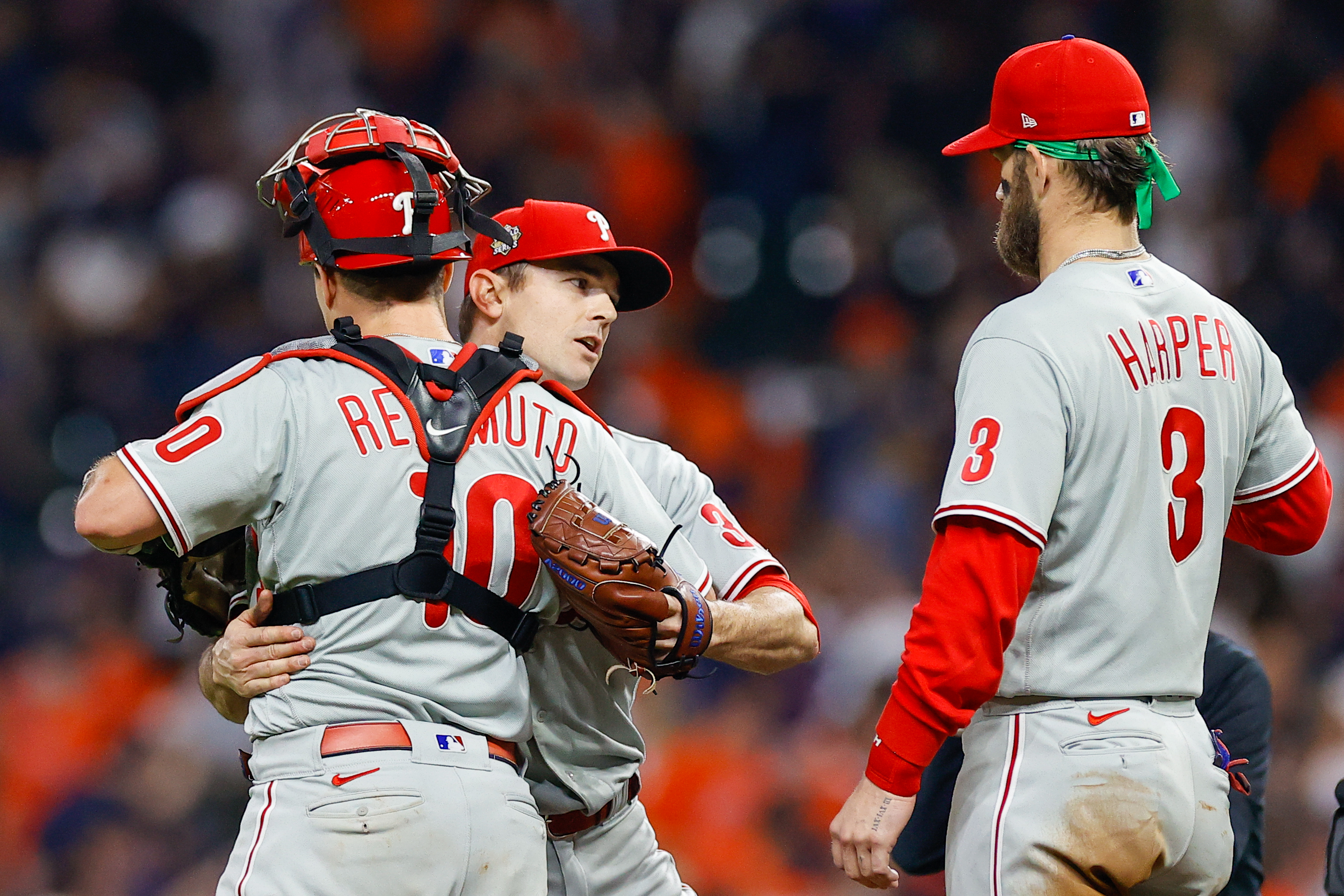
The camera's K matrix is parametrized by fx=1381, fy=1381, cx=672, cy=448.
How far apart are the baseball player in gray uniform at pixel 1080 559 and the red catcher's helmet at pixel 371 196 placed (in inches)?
41.6

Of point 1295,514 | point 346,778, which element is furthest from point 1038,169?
point 346,778

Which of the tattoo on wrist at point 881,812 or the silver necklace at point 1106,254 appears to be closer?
the tattoo on wrist at point 881,812

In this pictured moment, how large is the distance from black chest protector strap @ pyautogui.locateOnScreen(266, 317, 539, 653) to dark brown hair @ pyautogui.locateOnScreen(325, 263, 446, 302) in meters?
0.12

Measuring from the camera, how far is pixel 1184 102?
744 cm

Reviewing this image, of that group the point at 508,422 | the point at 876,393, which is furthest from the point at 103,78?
the point at 508,422

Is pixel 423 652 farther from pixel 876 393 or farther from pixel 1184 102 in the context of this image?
pixel 1184 102

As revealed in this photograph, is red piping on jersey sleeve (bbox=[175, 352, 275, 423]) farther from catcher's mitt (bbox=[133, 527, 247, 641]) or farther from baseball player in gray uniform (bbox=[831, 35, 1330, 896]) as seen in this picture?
baseball player in gray uniform (bbox=[831, 35, 1330, 896])

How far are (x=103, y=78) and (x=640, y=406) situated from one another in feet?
13.0

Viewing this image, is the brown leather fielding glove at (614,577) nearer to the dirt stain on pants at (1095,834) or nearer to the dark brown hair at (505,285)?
the dirt stain on pants at (1095,834)

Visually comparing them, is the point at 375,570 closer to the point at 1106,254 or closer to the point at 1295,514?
the point at 1106,254

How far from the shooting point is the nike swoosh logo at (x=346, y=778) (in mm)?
2312

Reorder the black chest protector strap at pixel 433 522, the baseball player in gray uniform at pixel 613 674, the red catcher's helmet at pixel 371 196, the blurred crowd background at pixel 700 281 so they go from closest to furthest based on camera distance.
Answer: the black chest protector strap at pixel 433 522 → the red catcher's helmet at pixel 371 196 → the baseball player in gray uniform at pixel 613 674 → the blurred crowd background at pixel 700 281

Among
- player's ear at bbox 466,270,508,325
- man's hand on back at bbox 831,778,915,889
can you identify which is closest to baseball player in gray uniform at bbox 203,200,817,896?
player's ear at bbox 466,270,508,325

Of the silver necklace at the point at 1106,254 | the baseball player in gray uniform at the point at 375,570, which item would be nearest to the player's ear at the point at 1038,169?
the silver necklace at the point at 1106,254
